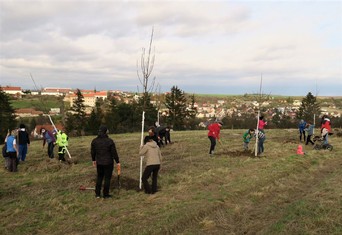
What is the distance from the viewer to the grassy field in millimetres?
6230

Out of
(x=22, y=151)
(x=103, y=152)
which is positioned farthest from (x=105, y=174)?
(x=22, y=151)

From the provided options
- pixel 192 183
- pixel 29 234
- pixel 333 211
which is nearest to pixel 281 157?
pixel 192 183

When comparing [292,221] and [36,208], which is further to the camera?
[36,208]

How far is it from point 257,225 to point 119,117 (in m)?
45.5

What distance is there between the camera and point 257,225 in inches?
247

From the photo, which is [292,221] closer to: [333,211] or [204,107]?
[333,211]

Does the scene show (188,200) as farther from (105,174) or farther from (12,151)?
(12,151)

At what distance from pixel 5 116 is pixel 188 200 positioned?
4427 centimetres

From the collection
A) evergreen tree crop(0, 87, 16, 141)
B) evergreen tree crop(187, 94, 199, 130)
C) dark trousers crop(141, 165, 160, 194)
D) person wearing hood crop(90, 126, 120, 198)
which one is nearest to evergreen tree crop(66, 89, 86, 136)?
evergreen tree crop(0, 87, 16, 141)

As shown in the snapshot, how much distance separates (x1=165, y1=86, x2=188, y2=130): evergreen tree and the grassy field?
139 ft

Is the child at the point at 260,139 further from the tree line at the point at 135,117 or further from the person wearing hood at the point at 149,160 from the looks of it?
the tree line at the point at 135,117

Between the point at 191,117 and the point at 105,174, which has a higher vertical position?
the point at 105,174

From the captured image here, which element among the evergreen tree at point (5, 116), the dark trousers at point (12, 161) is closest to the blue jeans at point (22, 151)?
the dark trousers at point (12, 161)

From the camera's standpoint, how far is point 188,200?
7.85 m
